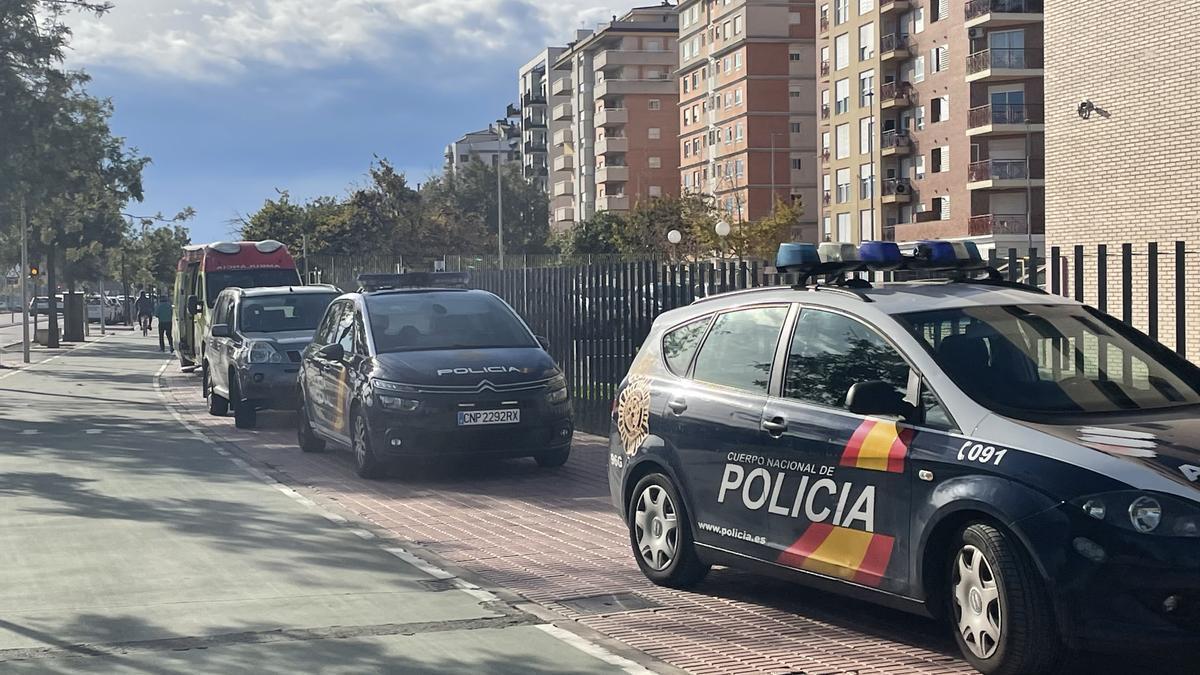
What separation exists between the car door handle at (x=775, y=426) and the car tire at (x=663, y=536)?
903mm

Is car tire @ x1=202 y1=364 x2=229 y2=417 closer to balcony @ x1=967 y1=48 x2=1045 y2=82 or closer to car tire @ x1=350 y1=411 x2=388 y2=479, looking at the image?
car tire @ x1=350 y1=411 x2=388 y2=479

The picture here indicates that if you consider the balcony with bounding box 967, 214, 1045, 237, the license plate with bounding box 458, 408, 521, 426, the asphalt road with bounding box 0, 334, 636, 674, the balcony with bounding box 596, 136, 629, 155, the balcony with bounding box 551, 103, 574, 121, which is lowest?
the asphalt road with bounding box 0, 334, 636, 674

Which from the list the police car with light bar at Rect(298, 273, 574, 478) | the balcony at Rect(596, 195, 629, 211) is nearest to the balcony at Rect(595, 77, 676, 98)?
the balcony at Rect(596, 195, 629, 211)

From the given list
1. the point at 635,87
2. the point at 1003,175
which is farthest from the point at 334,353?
the point at 635,87

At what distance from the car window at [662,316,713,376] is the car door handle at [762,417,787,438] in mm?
1012

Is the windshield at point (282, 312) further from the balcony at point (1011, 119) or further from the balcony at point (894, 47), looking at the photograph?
the balcony at point (894, 47)

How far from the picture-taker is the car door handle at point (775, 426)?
731 cm

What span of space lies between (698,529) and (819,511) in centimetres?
108

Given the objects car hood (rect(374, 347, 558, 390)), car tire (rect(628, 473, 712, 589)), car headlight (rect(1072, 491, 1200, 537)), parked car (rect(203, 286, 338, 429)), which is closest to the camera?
car headlight (rect(1072, 491, 1200, 537))

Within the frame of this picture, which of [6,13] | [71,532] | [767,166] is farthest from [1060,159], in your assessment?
[767,166]

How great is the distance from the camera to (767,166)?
9625 centimetres

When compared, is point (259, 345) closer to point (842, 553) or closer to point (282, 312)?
point (282, 312)

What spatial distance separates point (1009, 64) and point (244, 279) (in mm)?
46644

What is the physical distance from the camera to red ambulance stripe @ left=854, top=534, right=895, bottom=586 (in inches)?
261
